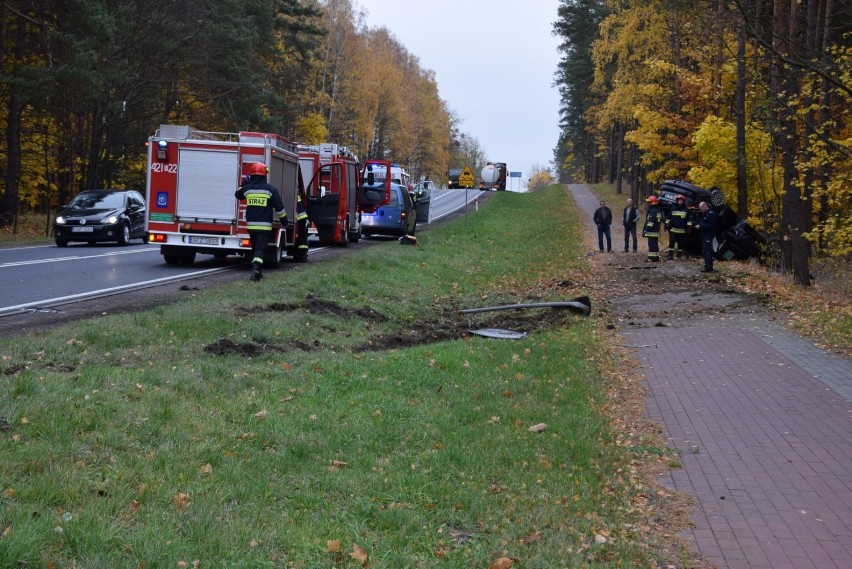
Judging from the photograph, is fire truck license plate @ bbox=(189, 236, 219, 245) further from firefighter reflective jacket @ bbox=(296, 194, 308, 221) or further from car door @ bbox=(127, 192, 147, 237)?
car door @ bbox=(127, 192, 147, 237)

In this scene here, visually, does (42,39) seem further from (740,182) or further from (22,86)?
(740,182)

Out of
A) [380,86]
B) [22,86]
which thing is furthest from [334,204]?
[380,86]

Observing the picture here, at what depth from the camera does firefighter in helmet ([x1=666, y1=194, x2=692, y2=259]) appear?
2512cm

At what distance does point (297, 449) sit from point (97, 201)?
72.2 ft

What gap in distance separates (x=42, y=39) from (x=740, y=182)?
76.6 ft

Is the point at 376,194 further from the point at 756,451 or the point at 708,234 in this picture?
the point at 756,451

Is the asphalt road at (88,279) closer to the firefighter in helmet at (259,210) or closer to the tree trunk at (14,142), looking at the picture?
the firefighter in helmet at (259,210)

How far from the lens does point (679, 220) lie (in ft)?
82.4

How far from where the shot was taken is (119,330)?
966 centimetres

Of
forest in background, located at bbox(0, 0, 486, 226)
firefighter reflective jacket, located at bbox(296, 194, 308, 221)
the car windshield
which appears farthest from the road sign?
firefighter reflective jacket, located at bbox(296, 194, 308, 221)

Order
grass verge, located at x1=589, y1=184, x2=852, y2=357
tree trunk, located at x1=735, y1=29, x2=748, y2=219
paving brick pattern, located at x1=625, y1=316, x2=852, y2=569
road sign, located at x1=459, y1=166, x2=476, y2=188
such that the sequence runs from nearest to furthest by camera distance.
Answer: paving brick pattern, located at x1=625, y1=316, x2=852, y2=569, grass verge, located at x1=589, y1=184, x2=852, y2=357, tree trunk, located at x1=735, y1=29, x2=748, y2=219, road sign, located at x1=459, y1=166, x2=476, y2=188

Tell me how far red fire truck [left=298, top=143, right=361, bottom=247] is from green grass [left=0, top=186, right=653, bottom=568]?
1296 centimetres

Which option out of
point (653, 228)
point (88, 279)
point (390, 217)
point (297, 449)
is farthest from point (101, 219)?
point (297, 449)

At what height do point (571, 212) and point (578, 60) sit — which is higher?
point (578, 60)
